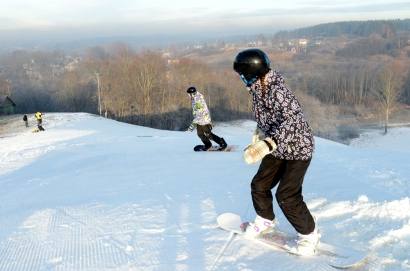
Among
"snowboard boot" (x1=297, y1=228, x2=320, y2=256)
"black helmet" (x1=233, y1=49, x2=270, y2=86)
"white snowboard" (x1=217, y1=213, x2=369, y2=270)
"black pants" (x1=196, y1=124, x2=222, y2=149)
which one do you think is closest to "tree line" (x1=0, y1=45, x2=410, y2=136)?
"black pants" (x1=196, y1=124, x2=222, y2=149)

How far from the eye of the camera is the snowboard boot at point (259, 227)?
4.16 meters

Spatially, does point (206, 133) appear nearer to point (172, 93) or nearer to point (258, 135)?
point (258, 135)

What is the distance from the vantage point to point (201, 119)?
10.5 metres

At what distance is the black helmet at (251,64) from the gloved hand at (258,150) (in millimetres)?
600

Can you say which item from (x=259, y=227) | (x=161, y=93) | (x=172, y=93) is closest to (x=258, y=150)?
(x=259, y=227)

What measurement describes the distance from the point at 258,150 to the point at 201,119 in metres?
6.88

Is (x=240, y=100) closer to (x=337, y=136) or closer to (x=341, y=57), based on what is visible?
(x=337, y=136)

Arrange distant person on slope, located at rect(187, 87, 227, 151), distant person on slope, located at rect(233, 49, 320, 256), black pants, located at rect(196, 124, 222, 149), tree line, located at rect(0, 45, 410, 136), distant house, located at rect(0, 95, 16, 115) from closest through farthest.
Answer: distant person on slope, located at rect(233, 49, 320, 256)
distant person on slope, located at rect(187, 87, 227, 151)
black pants, located at rect(196, 124, 222, 149)
distant house, located at rect(0, 95, 16, 115)
tree line, located at rect(0, 45, 410, 136)

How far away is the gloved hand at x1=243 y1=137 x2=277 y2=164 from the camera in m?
3.63

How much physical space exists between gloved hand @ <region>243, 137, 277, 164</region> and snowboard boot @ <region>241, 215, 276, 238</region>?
81 cm

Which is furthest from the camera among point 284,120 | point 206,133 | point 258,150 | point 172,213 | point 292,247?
point 206,133

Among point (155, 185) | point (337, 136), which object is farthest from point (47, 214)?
point (337, 136)

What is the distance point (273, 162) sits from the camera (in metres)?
3.96

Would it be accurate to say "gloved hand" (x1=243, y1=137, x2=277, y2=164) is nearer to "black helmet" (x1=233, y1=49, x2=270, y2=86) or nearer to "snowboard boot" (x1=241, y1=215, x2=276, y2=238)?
"black helmet" (x1=233, y1=49, x2=270, y2=86)
